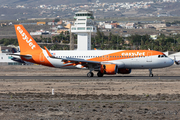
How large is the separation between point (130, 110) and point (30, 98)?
908cm

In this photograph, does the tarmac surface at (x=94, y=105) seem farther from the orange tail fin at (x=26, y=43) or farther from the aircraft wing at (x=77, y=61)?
the orange tail fin at (x=26, y=43)

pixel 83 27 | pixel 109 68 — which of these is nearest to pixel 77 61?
pixel 109 68

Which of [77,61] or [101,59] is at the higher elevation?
[101,59]

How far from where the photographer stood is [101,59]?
48344mm

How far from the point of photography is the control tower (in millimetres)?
109312

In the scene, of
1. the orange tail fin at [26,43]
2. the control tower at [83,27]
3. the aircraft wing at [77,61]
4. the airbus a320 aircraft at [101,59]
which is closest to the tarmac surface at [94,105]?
the aircraft wing at [77,61]

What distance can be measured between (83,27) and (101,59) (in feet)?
205

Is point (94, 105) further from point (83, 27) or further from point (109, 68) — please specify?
point (83, 27)

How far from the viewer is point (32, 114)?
21.2 meters

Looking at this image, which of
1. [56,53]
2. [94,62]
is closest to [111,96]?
[94,62]

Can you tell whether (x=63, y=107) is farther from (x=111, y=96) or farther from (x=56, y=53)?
(x=56, y=53)

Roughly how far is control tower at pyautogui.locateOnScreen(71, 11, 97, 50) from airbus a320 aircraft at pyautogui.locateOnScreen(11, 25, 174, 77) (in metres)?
59.5

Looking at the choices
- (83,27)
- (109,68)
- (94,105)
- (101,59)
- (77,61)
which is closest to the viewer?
(94,105)

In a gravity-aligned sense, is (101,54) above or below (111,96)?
above
